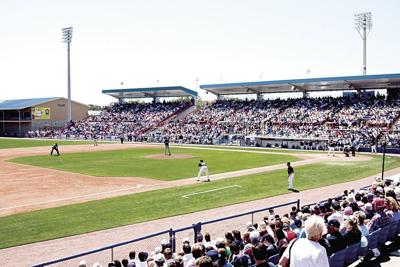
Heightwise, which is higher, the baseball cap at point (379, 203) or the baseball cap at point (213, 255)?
the baseball cap at point (379, 203)

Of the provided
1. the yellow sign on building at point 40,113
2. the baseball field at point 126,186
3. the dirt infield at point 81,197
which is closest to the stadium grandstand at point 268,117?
the yellow sign on building at point 40,113

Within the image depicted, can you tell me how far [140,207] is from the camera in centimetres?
1772

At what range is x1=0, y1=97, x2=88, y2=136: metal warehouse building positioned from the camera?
85125mm

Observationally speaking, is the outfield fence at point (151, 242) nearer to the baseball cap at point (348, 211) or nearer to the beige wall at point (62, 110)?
the baseball cap at point (348, 211)

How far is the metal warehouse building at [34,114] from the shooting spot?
85.1 meters

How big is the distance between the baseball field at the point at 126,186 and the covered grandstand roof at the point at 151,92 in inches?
1616

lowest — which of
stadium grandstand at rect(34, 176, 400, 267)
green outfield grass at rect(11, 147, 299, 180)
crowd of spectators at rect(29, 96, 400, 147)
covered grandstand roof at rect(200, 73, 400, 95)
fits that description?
green outfield grass at rect(11, 147, 299, 180)

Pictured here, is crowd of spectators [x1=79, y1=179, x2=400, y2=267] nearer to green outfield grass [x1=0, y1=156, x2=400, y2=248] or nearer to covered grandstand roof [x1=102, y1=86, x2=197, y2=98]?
green outfield grass [x1=0, y1=156, x2=400, y2=248]

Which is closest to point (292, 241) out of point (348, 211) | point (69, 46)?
point (348, 211)

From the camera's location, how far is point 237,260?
6488 mm

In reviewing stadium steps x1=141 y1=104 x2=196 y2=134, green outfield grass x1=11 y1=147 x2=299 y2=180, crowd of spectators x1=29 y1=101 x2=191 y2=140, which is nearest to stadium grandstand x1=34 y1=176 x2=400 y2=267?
green outfield grass x1=11 y1=147 x2=299 y2=180

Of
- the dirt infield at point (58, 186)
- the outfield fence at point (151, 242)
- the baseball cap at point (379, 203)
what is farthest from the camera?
the dirt infield at point (58, 186)

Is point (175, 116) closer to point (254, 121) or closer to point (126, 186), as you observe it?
point (254, 121)

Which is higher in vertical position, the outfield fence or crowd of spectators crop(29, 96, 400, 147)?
crowd of spectators crop(29, 96, 400, 147)
